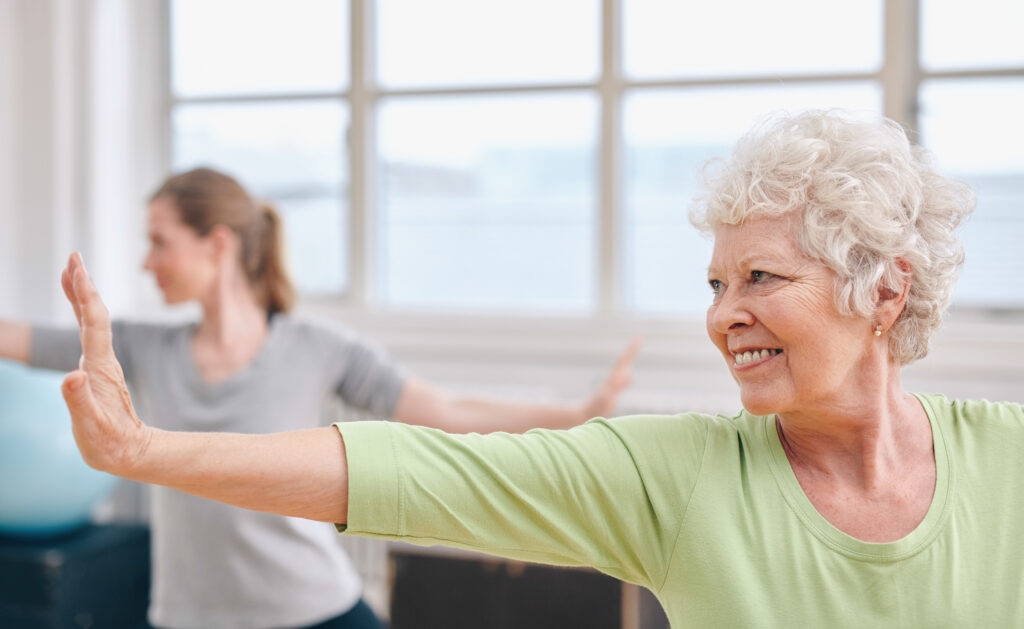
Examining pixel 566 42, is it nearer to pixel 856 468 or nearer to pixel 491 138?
pixel 491 138

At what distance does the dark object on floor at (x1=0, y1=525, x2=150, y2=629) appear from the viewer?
282 centimetres

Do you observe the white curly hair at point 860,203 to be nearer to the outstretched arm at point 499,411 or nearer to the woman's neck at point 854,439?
the woman's neck at point 854,439

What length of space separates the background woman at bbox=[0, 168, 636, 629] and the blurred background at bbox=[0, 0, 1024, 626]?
3.08 ft

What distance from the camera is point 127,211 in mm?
3643

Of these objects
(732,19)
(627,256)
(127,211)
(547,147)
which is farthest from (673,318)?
(127,211)

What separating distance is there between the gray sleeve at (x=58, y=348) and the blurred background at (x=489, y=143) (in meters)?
1.25

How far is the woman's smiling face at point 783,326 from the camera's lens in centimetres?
113

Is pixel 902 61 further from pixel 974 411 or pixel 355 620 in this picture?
pixel 355 620

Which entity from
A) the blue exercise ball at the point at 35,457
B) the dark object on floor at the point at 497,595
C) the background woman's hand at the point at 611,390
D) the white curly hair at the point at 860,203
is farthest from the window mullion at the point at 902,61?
the blue exercise ball at the point at 35,457

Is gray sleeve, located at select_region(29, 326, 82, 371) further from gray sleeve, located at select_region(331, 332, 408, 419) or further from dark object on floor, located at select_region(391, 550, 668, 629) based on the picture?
dark object on floor, located at select_region(391, 550, 668, 629)

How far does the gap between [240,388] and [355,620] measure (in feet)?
1.85

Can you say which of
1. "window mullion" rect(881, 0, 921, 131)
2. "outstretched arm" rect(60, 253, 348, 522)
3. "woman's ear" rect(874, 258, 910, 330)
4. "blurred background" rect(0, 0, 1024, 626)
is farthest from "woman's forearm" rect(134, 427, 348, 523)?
"window mullion" rect(881, 0, 921, 131)

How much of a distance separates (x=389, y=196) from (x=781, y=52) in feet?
4.79

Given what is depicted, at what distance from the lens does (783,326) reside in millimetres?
1123
